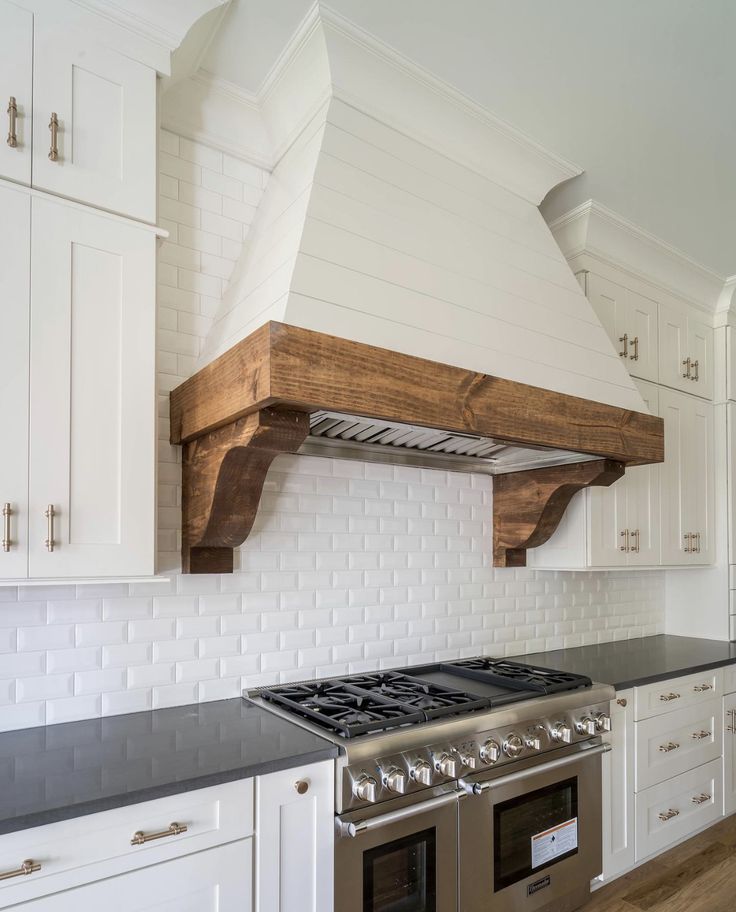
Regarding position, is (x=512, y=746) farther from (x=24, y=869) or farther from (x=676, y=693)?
(x=24, y=869)

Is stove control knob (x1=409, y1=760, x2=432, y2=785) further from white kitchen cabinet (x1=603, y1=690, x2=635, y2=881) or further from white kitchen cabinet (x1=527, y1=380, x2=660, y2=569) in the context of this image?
white kitchen cabinet (x1=527, y1=380, x2=660, y2=569)

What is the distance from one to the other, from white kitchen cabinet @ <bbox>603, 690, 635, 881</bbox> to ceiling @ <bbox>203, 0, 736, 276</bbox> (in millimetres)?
2124

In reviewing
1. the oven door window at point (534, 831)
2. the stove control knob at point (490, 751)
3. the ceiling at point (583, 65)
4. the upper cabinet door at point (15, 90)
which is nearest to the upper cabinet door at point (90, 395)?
the upper cabinet door at point (15, 90)

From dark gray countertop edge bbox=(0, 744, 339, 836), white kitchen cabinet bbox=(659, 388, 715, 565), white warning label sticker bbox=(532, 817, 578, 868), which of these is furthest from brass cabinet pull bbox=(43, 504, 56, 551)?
white kitchen cabinet bbox=(659, 388, 715, 565)

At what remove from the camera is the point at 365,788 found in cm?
175

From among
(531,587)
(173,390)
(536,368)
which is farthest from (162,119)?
(531,587)

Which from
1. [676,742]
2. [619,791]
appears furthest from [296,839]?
[676,742]

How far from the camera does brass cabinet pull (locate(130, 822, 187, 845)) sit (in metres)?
1.44

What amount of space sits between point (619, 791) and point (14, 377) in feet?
8.42

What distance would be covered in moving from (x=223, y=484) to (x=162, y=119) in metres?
1.21

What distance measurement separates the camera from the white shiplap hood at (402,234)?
1.87m

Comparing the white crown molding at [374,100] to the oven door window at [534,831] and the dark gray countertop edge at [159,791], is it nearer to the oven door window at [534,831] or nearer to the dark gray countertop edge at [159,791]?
the dark gray countertop edge at [159,791]

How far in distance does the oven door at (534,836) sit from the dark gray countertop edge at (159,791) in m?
0.60

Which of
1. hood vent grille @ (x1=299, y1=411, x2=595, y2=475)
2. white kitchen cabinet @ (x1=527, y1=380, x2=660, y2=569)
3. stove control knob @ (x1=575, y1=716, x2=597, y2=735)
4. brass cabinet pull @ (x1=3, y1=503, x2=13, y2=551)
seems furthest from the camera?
white kitchen cabinet @ (x1=527, y1=380, x2=660, y2=569)
